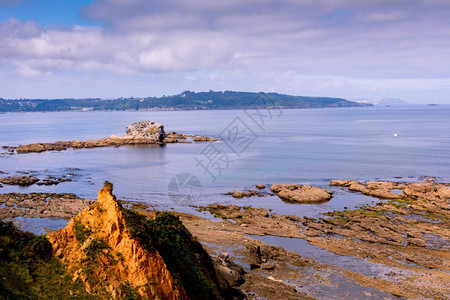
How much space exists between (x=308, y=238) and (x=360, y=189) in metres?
25.4

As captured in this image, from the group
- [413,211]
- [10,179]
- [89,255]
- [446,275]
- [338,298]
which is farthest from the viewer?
[10,179]

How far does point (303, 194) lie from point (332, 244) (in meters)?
19.6

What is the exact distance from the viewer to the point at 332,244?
38906mm

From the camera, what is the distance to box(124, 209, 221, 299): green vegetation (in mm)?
21156

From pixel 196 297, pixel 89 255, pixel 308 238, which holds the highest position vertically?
pixel 89 255

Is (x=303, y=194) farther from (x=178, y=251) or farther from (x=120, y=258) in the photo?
(x=120, y=258)

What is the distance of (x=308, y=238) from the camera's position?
1613 inches

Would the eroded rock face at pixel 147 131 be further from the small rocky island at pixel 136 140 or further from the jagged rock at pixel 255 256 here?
the jagged rock at pixel 255 256

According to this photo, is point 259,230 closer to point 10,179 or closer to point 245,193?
point 245,193

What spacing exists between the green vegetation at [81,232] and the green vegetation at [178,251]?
228cm

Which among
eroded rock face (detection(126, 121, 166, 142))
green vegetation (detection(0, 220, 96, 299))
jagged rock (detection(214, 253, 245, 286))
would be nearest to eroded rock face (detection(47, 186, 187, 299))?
green vegetation (detection(0, 220, 96, 299))

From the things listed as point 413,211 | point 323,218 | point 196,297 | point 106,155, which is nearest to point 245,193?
point 323,218

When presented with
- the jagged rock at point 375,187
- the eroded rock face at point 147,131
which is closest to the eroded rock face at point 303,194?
A: the jagged rock at point 375,187

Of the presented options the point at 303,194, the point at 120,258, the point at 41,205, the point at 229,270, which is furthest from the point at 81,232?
the point at 303,194
